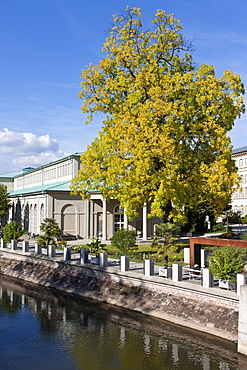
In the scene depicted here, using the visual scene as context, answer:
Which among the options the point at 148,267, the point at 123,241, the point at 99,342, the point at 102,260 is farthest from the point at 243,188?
the point at 99,342

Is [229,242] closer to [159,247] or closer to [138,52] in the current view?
[159,247]

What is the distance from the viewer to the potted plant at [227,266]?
1927cm

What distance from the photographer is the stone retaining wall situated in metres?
18.3

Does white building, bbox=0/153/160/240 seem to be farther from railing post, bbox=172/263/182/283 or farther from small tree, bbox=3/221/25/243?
railing post, bbox=172/263/182/283

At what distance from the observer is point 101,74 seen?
1268 inches

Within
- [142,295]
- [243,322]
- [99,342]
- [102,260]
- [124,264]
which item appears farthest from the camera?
[102,260]

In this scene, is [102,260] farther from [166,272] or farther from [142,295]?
[166,272]

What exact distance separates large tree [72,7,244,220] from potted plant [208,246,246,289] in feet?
24.0

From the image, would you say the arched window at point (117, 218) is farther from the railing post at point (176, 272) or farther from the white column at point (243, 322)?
the white column at point (243, 322)

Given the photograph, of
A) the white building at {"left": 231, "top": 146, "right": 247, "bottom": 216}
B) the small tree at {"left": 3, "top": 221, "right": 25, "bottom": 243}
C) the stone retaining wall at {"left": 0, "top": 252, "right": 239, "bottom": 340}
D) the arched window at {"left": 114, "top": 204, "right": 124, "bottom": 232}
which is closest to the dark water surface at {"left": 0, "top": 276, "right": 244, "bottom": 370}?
the stone retaining wall at {"left": 0, "top": 252, "right": 239, "bottom": 340}

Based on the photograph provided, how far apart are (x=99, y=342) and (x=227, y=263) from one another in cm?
723

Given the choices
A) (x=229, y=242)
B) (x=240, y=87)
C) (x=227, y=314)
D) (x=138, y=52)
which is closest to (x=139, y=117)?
(x=138, y=52)

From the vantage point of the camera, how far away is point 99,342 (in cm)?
1769

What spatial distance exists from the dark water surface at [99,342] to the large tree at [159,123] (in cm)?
926
